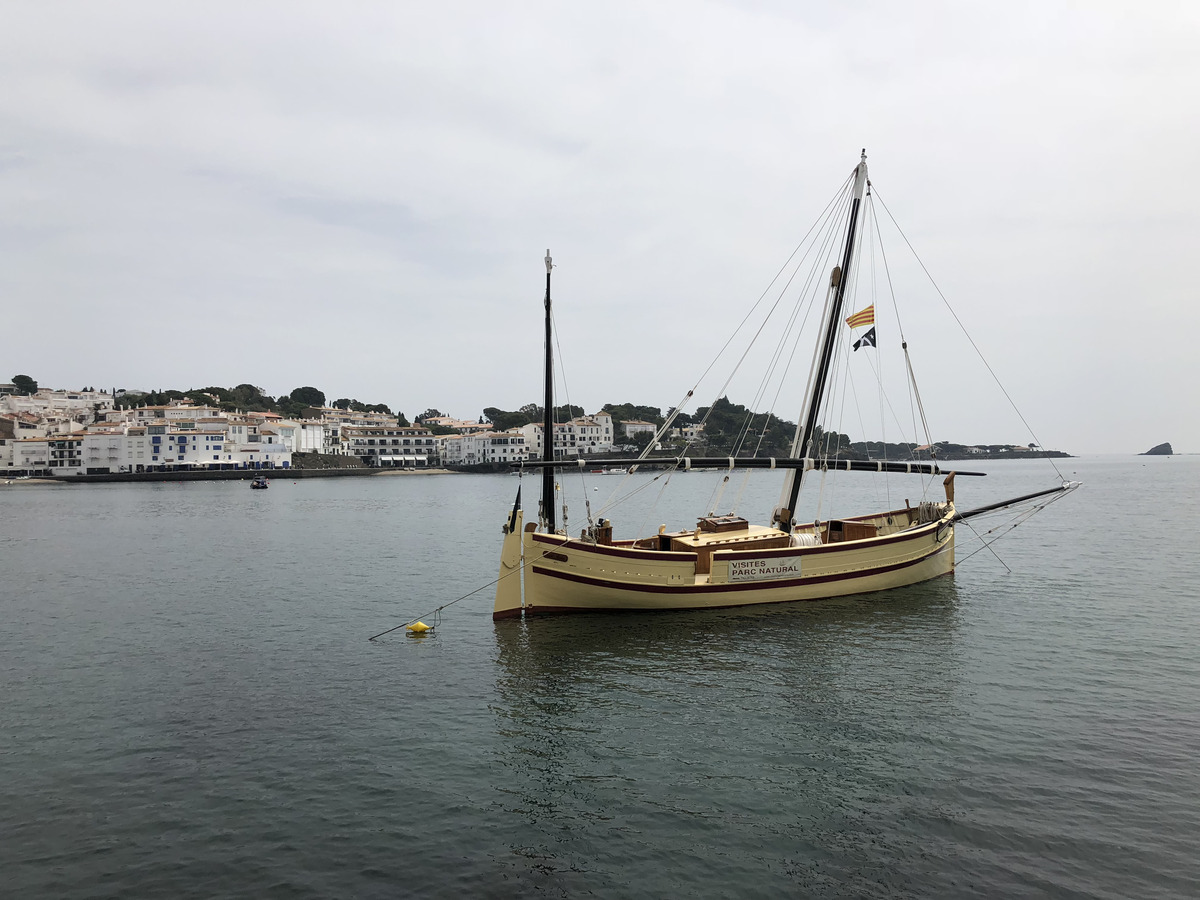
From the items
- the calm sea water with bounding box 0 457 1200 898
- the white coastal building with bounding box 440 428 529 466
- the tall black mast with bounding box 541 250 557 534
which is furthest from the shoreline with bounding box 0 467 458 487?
the tall black mast with bounding box 541 250 557 534

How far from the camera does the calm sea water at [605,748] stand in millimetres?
8625

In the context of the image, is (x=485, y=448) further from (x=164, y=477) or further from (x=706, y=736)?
(x=706, y=736)

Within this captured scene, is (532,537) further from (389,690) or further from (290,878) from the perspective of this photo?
(290,878)

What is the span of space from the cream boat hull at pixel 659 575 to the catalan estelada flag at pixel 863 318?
7.29m

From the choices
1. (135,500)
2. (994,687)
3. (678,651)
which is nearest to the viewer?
(994,687)

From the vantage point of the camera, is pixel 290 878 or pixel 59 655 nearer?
pixel 290 878

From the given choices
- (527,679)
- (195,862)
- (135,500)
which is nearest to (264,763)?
(195,862)

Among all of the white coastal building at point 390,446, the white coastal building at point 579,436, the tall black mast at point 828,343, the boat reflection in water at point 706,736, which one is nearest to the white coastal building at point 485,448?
the white coastal building at point 579,436

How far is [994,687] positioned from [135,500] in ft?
295

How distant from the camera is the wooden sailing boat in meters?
20.5

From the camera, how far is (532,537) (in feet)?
65.7

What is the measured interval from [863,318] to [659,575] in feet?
36.9

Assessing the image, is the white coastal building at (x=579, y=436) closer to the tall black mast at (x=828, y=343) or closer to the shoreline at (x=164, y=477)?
the shoreline at (x=164, y=477)

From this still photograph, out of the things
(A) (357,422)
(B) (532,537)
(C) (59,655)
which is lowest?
(C) (59,655)
